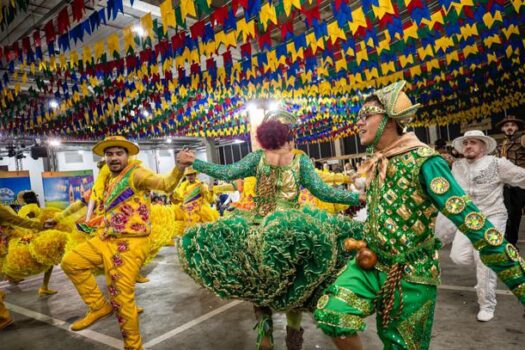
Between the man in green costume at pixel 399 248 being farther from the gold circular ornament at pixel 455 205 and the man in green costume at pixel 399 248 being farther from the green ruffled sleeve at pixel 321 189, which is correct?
the green ruffled sleeve at pixel 321 189

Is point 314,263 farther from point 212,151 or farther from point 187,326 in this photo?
point 212,151

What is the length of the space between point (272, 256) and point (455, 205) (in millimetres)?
1048

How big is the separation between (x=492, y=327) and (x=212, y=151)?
25550mm

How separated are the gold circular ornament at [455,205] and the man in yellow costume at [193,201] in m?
6.64

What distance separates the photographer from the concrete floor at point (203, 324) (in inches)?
128

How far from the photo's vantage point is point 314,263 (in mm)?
2275

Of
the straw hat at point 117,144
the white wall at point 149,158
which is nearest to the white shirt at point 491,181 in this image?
the straw hat at point 117,144

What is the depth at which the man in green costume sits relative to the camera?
177 centimetres

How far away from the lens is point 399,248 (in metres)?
1.89

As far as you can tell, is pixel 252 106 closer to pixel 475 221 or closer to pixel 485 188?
pixel 485 188

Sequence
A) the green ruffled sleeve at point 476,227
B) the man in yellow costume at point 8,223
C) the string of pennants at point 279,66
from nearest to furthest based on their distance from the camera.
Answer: the green ruffled sleeve at point 476,227 < the man in yellow costume at point 8,223 < the string of pennants at point 279,66

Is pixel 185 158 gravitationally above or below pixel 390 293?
above

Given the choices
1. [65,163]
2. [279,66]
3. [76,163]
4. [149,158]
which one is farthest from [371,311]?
[149,158]

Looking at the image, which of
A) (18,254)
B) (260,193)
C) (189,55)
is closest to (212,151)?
(189,55)
